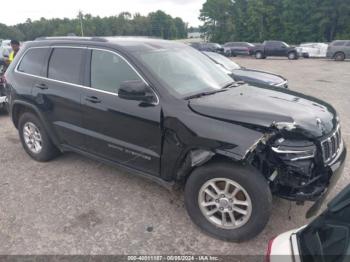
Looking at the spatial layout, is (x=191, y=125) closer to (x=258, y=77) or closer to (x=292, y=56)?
(x=258, y=77)

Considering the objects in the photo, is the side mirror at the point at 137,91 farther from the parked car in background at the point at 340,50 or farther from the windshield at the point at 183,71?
the parked car in background at the point at 340,50

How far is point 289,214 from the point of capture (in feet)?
10.7

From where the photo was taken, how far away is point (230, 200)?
2.79 metres

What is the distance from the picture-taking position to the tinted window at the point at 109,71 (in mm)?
3365

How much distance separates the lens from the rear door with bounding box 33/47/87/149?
3.78m

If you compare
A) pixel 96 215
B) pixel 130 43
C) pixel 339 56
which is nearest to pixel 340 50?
pixel 339 56

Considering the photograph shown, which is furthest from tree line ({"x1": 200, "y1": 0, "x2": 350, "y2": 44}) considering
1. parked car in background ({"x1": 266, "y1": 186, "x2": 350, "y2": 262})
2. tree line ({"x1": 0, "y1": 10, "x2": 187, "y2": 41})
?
parked car in background ({"x1": 266, "y1": 186, "x2": 350, "y2": 262})

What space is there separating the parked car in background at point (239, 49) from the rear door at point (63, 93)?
94.3 ft

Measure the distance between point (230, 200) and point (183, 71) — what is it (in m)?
1.59

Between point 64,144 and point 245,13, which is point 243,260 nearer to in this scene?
point 64,144

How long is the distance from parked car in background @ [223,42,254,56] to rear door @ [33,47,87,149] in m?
28.7

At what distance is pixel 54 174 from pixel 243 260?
288 cm

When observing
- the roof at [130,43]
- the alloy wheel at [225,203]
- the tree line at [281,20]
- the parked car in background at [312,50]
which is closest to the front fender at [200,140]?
the alloy wheel at [225,203]

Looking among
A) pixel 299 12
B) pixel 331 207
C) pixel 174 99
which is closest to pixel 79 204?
pixel 174 99
